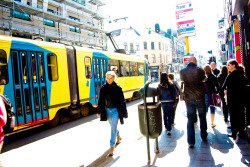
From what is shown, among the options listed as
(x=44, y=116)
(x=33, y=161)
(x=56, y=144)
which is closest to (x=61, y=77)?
(x=44, y=116)

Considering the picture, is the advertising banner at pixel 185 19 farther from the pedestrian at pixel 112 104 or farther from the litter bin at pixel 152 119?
the litter bin at pixel 152 119

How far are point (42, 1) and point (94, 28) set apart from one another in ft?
31.9

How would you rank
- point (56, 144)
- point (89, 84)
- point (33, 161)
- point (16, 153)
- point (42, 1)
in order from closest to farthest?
point (33, 161)
point (16, 153)
point (56, 144)
point (89, 84)
point (42, 1)

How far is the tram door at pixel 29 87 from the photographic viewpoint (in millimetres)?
6668

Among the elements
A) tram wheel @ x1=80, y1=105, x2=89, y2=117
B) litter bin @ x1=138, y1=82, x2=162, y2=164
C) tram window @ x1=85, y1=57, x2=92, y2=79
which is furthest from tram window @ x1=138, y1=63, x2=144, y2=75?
litter bin @ x1=138, y1=82, x2=162, y2=164

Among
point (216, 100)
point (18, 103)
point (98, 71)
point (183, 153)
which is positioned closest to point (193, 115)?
point (183, 153)

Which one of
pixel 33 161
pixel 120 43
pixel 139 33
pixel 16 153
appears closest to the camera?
pixel 33 161

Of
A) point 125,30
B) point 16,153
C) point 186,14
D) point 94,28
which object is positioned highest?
point 125,30

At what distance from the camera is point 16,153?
5285 mm

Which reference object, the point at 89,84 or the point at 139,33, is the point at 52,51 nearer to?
the point at 89,84

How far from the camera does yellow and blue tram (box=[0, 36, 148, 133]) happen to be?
655 cm

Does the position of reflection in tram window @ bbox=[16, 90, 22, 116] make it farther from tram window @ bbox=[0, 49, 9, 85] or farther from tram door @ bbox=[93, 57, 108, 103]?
tram door @ bbox=[93, 57, 108, 103]

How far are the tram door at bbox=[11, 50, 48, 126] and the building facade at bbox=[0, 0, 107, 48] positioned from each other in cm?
866

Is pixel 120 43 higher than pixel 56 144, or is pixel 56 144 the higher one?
pixel 120 43
